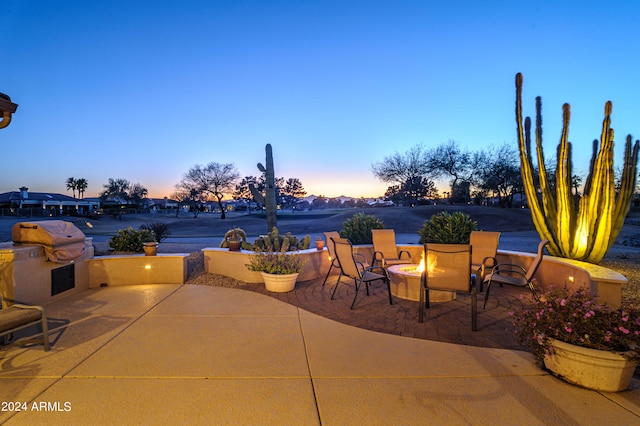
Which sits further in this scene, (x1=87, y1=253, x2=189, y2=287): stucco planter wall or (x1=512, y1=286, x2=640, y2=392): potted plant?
(x1=87, y1=253, x2=189, y2=287): stucco planter wall

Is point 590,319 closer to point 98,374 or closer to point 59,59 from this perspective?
point 98,374

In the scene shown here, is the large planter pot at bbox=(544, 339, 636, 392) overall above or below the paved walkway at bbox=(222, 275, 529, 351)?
above

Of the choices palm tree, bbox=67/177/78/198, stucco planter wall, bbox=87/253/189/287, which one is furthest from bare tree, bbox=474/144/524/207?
palm tree, bbox=67/177/78/198

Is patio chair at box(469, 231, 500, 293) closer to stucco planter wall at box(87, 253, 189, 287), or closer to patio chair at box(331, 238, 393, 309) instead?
patio chair at box(331, 238, 393, 309)

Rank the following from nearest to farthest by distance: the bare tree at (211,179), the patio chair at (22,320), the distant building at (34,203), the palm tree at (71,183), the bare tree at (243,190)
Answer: the patio chair at (22,320), the distant building at (34,203), the bare tree at (211,179), the bare tree at (243,190), the palm tree at (71,183)

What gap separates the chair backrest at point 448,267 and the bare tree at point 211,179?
4441cm

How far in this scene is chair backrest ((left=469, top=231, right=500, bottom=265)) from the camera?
6398 mm

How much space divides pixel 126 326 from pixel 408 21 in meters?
10.2

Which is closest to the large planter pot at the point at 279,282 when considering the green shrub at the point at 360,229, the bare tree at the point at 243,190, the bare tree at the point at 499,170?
the green shrub at the point at 360,229

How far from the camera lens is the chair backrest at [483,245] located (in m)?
6.40

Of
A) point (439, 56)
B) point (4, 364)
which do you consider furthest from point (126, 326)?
point (439, 56)

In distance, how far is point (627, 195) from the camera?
605 centimetres

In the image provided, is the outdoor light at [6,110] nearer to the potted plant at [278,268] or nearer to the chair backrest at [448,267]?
the potted plant at [278,268]

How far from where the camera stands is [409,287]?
17.3ft
